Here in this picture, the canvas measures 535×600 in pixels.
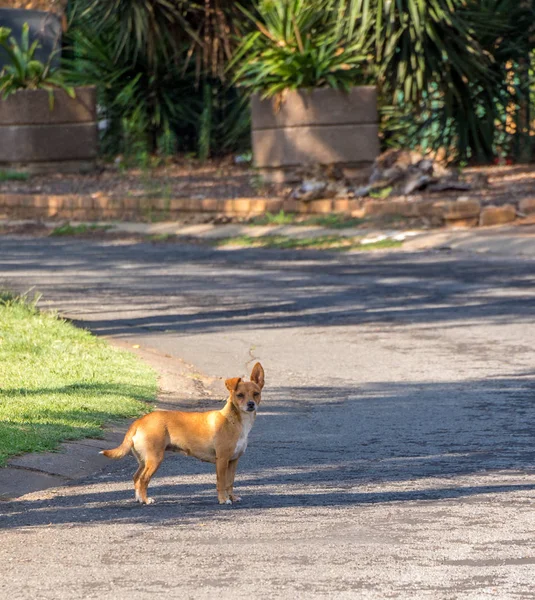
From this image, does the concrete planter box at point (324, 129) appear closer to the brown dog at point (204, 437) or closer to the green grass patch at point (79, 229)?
the green grass patch at point (79, 229)

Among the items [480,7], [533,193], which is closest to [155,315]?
[533,193]

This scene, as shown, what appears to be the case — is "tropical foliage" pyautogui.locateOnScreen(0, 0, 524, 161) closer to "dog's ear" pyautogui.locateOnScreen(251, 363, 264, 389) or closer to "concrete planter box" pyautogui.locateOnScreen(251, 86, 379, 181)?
"concrete planter box" pyautogui.locateOnScreen(251, 86, 379, 181)

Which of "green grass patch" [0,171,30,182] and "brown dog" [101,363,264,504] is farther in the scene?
"green grass patch" [0,171,30,182]

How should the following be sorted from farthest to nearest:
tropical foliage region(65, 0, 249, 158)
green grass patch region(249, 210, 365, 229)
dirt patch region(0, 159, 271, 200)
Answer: tropical foliage region(65, 0, 249, 158) < dirt patch region(0, 159, 271, 200) < green grass patch region(249, 210, 365, 229)

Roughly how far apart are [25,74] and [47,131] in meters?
1.19

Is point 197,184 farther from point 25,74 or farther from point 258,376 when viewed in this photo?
point 258,376

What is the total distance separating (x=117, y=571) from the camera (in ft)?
15.1

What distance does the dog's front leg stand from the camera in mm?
5500

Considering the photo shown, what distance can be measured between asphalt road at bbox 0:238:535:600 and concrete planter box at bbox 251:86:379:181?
23.6 feet

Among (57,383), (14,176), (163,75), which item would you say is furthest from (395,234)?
(163,75)

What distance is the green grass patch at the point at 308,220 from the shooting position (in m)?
17.9

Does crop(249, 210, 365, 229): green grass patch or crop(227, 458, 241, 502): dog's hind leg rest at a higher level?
crop(227, 458, 241, 502): dog's hind leg

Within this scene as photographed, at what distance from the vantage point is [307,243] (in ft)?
55.8

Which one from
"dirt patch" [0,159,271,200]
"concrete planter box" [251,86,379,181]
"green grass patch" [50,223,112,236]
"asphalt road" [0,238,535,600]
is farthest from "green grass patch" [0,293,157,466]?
"concrete planter box" [251,86,379,181]
